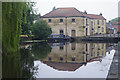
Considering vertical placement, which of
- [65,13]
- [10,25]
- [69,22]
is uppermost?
[65,13]

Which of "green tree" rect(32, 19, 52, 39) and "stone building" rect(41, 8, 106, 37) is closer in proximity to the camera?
"green tree" rect(32, 19, 52, 39)

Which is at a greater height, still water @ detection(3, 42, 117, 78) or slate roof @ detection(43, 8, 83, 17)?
slate roof @ detection(43, 8, 83, 17)

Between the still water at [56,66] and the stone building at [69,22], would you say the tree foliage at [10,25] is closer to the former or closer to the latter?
the still water at [56,66]

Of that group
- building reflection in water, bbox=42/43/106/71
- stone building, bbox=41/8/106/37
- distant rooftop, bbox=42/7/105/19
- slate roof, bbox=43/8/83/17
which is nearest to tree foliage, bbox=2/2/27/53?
building reflection in water, bbox=42/43/106/71

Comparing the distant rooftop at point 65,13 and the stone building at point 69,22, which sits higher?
the distant rooftop at point 65,13

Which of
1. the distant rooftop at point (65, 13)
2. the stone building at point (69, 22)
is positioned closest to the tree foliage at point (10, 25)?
the stone building at point (69, 22)

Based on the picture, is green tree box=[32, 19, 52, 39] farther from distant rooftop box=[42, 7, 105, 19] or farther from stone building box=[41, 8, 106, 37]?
distant rooftop box=[42, 7, 105, 19]

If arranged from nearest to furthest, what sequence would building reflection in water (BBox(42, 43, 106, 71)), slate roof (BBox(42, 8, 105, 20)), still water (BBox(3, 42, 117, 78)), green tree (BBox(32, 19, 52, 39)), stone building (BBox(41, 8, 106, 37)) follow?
still water (BBox(3, 42, 117, 78)), building reflection in water (BBox(42, 43, 106, 71)), green tree (BBox(32, 19, 52, 39)), stone building (BBox(41, 8, 106, 37)), slate roof (BBox(42, 8, 105, 20))

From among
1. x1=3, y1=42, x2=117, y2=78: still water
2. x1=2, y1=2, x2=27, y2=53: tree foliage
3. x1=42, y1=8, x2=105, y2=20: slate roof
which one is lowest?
x1=3, y1=42, x2=117, y2=78: still water

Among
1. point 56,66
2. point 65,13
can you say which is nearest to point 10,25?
point 56,66

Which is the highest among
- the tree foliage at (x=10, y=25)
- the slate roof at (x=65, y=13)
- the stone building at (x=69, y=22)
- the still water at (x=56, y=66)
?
the slate roof at (x=65, y=13)

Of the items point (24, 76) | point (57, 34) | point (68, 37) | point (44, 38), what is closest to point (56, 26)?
point (57, 34)

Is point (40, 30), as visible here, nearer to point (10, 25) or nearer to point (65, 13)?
point (65, 13)

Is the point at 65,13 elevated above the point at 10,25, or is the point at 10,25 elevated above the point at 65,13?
the point at 65,13
